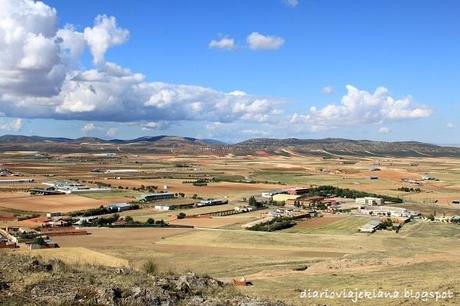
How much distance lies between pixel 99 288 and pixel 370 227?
55.8m

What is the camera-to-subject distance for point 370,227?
222ft

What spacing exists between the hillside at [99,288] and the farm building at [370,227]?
161ft

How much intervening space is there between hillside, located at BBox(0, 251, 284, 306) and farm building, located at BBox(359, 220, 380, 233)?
49089 mm

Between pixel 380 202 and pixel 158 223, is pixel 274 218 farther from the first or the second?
pixel 380 202

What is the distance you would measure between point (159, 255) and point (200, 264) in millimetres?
6397

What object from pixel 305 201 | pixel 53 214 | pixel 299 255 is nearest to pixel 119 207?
pixel 53 214

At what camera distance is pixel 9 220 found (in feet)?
241

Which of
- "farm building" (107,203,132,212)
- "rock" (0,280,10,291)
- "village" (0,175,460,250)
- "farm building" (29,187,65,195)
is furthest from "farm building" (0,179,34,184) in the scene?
"rock" (0,280,10,291)

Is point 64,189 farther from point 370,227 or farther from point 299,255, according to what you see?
point 299,255

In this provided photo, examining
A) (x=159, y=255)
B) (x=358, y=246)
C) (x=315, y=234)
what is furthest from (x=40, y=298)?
(x=315, y=234)

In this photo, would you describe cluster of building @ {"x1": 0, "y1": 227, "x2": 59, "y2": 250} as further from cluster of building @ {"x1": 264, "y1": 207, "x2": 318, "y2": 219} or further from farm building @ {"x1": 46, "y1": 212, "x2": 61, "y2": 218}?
cluster of building @ {"x1": 264, "y1": 207, "x2": 318, "y2": 219}

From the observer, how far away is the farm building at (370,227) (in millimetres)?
66125

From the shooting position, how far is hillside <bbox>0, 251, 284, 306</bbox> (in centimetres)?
1573

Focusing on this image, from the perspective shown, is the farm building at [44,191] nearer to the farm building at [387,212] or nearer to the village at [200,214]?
the village at [200,214]
